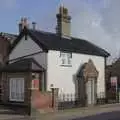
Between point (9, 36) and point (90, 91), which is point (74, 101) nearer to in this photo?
point (90, 91)

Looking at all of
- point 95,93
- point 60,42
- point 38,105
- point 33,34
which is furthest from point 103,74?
point 38,105

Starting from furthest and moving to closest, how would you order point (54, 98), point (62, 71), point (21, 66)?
1. point (62, 71)
2. point (21, 66)
3. point (54, 98)

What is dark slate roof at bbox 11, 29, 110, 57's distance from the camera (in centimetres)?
3814

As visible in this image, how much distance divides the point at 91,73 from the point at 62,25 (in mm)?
5247

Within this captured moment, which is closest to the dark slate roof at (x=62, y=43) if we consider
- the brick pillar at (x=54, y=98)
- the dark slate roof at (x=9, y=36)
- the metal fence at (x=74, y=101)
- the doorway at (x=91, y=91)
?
Result: the doorway at (x=91, y=91)

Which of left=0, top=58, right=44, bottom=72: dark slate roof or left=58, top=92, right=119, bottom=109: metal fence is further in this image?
left=58, top=92, right=119, bottom=109: metal fence

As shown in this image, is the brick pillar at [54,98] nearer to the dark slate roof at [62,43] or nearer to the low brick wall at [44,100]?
the low brick wall at [44,100]

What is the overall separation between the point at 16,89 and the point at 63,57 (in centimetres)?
506

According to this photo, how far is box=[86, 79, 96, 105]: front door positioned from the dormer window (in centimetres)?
280

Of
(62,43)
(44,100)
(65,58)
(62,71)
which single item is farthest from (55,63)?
(44,100)

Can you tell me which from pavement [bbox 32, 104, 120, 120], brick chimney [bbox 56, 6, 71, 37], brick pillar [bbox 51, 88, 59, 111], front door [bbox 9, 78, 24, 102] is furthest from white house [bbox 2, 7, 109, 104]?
pavement [bbox 32, 104, 120, 120]

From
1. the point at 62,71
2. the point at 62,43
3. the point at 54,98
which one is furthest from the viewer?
the point at 62,43

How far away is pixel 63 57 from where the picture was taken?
38938 millimetres

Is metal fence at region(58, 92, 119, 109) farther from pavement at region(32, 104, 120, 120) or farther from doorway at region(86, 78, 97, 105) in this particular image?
pavement at region(32, 104, 120, 120)
